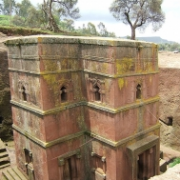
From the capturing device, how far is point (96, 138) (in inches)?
337

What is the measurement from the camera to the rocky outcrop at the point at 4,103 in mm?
14555

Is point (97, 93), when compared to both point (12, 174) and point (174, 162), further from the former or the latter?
point (174, 162)

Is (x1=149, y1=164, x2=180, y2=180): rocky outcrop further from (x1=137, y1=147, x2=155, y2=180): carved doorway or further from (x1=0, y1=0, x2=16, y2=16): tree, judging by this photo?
(x1=0, y1=0, x2=16, y2=16): tree

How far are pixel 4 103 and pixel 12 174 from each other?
596 cm

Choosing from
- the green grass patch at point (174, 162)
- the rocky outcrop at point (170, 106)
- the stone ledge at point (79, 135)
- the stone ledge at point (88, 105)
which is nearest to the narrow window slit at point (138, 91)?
the stone ledge at point (88, 105)

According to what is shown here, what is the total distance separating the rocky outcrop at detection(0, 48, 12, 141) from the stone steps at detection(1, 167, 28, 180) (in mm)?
4598

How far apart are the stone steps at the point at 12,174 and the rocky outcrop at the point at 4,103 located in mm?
4598

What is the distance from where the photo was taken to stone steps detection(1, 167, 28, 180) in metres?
9.81

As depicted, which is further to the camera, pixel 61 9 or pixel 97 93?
pixel 61 9

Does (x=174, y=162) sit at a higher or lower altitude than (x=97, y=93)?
lower

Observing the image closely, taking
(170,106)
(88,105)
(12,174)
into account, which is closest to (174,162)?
(170,106)

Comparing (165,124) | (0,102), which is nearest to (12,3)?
(0,102)

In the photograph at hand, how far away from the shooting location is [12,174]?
10016 millimetres

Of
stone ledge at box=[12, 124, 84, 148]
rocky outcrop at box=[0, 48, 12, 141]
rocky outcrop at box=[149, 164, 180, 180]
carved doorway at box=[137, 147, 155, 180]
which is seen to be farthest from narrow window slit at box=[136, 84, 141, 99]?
rocky outcrop at box=[0, 48, 12, 141]
